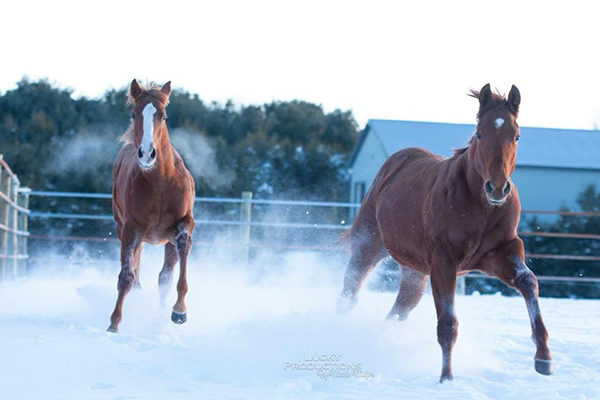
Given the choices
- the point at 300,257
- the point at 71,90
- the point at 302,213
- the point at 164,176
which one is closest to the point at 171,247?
the point at 164,176

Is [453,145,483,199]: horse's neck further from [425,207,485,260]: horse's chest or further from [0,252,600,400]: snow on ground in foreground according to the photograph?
[0,252,600,400]: snow on ground in foreground

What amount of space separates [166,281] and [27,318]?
1.17 m

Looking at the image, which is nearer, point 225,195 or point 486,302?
point 486,302

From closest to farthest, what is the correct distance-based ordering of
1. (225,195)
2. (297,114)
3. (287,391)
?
(287,391)
(225,195)
(297,114)

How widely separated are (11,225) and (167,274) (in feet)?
17.1

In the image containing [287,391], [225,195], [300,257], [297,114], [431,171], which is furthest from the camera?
[297,114]

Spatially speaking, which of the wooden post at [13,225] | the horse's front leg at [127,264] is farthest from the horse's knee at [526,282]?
the wooden post at [13,225]

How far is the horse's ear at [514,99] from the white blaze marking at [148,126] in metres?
2.50

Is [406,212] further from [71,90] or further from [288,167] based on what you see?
[71,90]

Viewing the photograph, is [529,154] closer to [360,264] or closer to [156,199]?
[360,264]

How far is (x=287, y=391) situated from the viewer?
378 cm

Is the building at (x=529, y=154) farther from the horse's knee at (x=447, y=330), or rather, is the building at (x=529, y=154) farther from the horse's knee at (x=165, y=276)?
the horse's knee at (x=447, y=330)

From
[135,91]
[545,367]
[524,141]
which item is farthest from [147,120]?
[524,141]

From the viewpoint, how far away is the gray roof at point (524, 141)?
19.0 m
